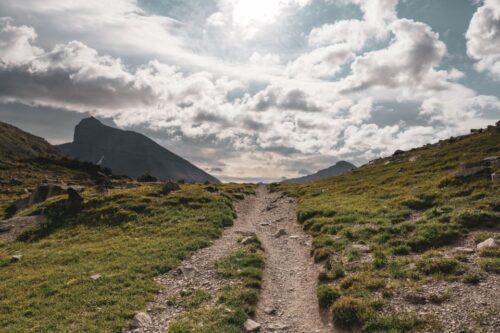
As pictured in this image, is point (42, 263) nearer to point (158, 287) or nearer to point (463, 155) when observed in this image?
point (158, 287)

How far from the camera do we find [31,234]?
3822cm

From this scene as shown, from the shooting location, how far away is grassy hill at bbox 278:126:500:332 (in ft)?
50.3

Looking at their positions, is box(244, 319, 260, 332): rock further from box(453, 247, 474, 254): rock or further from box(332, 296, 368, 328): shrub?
box(453, 247, 474, 254): rock

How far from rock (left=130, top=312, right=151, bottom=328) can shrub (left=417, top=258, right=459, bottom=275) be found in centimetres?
1363

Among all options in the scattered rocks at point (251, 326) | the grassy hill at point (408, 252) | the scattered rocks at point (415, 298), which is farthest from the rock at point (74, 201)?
the scattered rocks at point (415, 298)

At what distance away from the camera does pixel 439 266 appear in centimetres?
1867

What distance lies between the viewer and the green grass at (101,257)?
59.8ft

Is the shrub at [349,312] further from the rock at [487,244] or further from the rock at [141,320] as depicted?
the rock at [487,244]

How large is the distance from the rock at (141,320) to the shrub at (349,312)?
844 centimetres

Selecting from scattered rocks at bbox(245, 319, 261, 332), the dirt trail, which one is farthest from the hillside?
scattered rocks at bbox(245, 319, 261, 332)

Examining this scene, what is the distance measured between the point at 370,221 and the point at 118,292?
19640mm

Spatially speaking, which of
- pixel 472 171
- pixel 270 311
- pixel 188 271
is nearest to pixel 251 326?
pixel 270 311

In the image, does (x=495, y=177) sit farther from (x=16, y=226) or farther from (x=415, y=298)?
(x=16, y=226)

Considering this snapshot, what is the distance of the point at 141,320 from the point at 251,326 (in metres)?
A: 5.10
